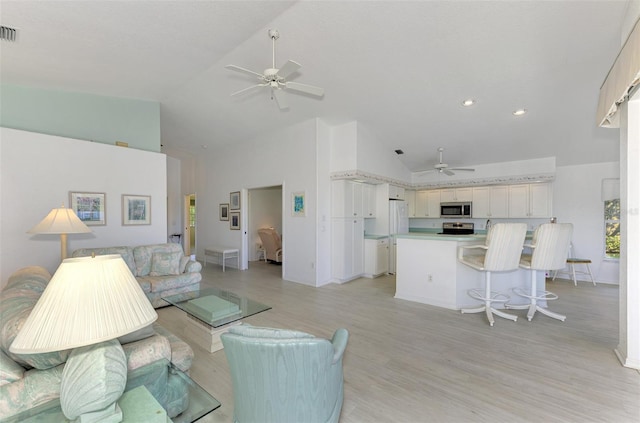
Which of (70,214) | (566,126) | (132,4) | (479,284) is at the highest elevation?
(132,4)

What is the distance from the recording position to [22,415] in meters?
1.24

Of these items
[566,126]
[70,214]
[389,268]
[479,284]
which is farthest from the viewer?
[389,268]

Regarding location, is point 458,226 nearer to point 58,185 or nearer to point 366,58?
point 366,58

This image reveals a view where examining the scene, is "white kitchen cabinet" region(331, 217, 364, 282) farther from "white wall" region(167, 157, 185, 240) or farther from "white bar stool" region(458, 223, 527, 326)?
"white wall" region(167, 157, 185, 240)

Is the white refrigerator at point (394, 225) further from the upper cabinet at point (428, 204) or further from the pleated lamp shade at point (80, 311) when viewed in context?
the pleated lamp shade at point (80, 311)

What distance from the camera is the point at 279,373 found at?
4.36ft

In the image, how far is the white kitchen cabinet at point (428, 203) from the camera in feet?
23.8

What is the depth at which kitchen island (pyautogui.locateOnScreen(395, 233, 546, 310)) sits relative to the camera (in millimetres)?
3928

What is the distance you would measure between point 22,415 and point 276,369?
1.18 meters

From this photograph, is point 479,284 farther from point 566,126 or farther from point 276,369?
point 276,369

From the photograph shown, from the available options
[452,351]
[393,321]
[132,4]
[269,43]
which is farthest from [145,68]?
[452,351]

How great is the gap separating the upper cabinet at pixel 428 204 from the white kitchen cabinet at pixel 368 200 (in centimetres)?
183

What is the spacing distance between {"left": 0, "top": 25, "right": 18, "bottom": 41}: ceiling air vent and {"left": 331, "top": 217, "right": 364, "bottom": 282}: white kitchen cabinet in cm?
486

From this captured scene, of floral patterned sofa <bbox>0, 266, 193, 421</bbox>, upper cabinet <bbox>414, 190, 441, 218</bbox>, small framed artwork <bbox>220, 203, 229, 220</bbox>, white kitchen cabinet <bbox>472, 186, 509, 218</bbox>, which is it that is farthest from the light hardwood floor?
small framed artwork <bbox>220, 203, 229, 220</bbox>
